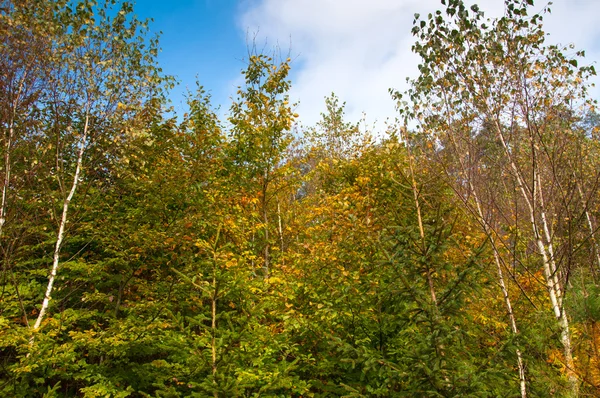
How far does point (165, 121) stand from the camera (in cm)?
887

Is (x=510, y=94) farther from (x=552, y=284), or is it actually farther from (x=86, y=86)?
(x=86, y=86)

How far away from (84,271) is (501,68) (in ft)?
27.8

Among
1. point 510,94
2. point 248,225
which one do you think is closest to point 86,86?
point 248,225

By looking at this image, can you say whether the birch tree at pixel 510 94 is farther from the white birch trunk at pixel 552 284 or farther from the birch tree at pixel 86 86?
the birch tree at pixel 86 86

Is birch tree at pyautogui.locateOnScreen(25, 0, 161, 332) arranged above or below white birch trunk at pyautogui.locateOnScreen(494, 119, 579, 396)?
above

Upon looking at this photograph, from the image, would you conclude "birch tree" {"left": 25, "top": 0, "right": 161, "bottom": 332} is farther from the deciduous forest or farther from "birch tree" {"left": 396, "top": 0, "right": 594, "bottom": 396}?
"birch tree" {"left": 396, "top": 0, "right": 594, "bottom": 396}

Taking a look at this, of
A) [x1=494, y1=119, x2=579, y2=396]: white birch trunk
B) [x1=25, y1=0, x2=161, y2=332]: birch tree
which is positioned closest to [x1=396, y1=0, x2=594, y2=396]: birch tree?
[x1=494, y1=119, x2=579, y2=396]: white birch trunk

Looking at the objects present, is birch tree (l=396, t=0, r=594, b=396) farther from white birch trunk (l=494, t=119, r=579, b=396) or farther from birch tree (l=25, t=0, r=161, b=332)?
birch tree (l=25, t=0, r=161, b=332)

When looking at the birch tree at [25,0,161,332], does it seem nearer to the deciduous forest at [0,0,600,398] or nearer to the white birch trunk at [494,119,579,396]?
the deciduous forest at [0,0,600,398]

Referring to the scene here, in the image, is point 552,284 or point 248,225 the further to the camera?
point 248,225

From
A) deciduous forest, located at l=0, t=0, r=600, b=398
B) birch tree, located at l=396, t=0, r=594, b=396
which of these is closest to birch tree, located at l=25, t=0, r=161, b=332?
deciduous forest, located at l=0, t=0, r=600, b=398

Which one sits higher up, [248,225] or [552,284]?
[248,225]

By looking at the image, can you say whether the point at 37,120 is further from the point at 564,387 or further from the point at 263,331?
the point at 564,387

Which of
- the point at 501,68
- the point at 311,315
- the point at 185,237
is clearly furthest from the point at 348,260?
the point at 501,68
